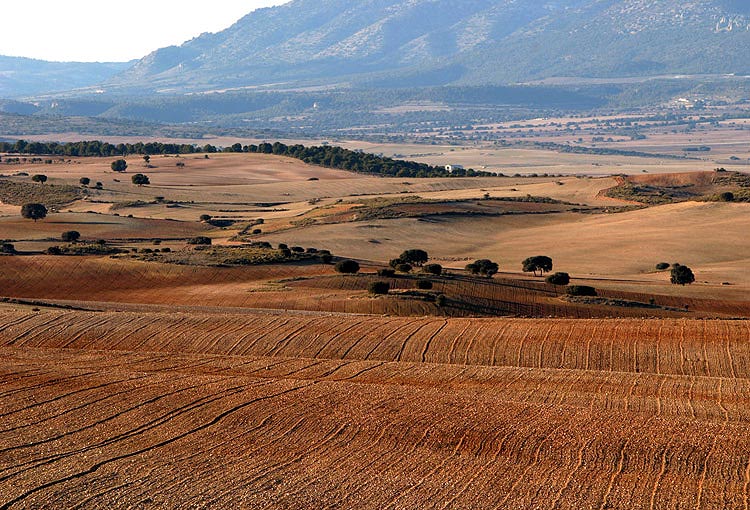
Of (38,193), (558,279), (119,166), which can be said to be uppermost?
(558,279)

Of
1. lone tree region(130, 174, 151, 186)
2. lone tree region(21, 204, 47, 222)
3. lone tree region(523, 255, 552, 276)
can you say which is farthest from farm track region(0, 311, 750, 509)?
lone tree region(130, 174, 151, 186)

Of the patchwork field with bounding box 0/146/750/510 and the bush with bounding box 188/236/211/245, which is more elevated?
the patchwork field with bounding box 0/146/750/510

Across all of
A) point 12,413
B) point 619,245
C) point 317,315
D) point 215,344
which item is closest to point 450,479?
point 12,413

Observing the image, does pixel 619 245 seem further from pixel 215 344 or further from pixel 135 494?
pixel 135 494

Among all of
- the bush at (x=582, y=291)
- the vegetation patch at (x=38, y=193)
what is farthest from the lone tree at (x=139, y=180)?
the bush at (x=582, y=291)

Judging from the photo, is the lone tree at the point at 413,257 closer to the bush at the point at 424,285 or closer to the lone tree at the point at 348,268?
the lone tree at the point at 348,268

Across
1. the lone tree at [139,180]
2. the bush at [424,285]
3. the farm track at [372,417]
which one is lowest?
the lone tree at [139,180]

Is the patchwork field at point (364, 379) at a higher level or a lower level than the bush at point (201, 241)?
higher

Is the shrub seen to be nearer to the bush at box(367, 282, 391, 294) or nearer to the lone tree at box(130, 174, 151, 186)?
the lone tree at box(130, 174, 151, 186)

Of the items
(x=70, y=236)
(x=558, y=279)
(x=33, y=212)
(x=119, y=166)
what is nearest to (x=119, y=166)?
(x=119, y=166)

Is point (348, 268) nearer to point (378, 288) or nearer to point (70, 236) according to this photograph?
point (378, 288)
